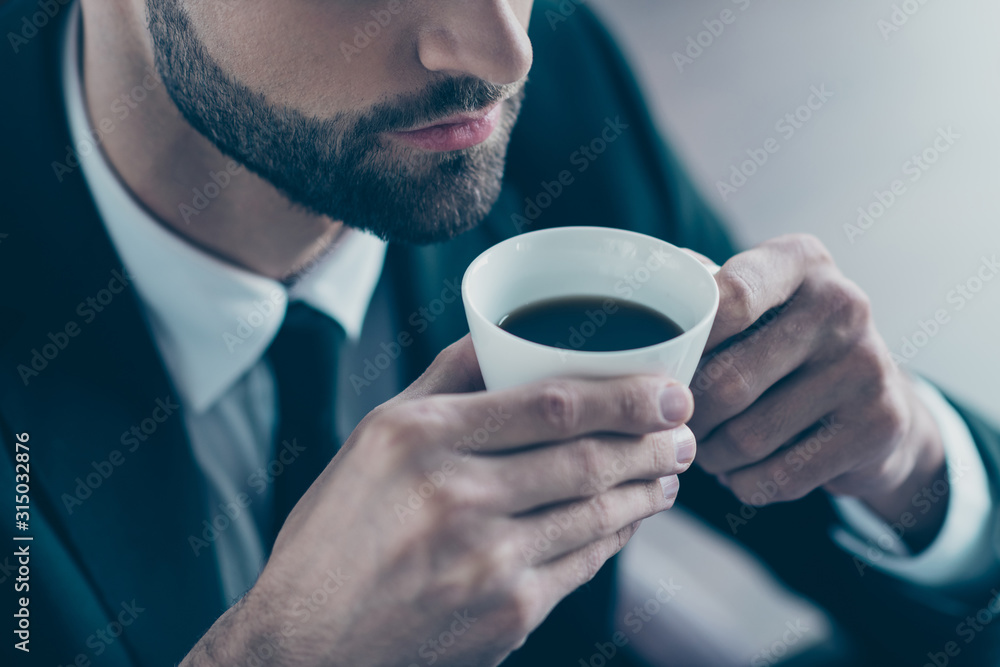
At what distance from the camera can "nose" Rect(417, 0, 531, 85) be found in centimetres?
86

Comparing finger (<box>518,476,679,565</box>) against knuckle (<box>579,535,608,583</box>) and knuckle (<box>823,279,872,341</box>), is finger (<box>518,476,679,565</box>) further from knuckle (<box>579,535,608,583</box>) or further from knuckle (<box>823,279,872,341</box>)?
knuckle (<box>823,279,872,341</box>)

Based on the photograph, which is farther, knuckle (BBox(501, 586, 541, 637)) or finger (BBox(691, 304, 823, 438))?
finger (BBox(691, 304, 823, 438))

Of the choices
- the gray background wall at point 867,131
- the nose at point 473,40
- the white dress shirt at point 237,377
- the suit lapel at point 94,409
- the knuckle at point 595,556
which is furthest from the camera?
the gray background wall at point 867,131

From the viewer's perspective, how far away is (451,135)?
0.99 m

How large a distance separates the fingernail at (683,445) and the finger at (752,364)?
0.16 metres

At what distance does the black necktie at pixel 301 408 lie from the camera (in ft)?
3.96

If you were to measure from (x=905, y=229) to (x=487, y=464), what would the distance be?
1866 millimetres

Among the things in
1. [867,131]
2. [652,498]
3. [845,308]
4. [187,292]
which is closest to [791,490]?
[845,308]

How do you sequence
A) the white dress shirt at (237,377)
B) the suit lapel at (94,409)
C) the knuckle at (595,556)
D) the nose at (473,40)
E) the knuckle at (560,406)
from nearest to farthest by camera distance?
the knuckle at (560,406) → the knuckle at (595,556) → the nose at (473,40) → the suit lapel at (94,409) → the white dress shirt at (237,377)

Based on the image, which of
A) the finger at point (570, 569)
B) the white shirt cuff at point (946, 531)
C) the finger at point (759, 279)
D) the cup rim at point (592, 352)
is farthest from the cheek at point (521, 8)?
the white shirt cuff at point (946, 531)

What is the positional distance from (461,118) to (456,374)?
38cm

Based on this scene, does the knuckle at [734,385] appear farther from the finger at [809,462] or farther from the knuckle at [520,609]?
the knuckle at [520,609]

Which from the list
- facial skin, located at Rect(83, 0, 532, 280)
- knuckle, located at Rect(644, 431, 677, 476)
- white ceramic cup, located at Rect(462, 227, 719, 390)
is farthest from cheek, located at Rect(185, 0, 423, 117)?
knuckle, located at Rect(644, 431, 677, 476)

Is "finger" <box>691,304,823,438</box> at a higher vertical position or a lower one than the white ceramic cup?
lower
